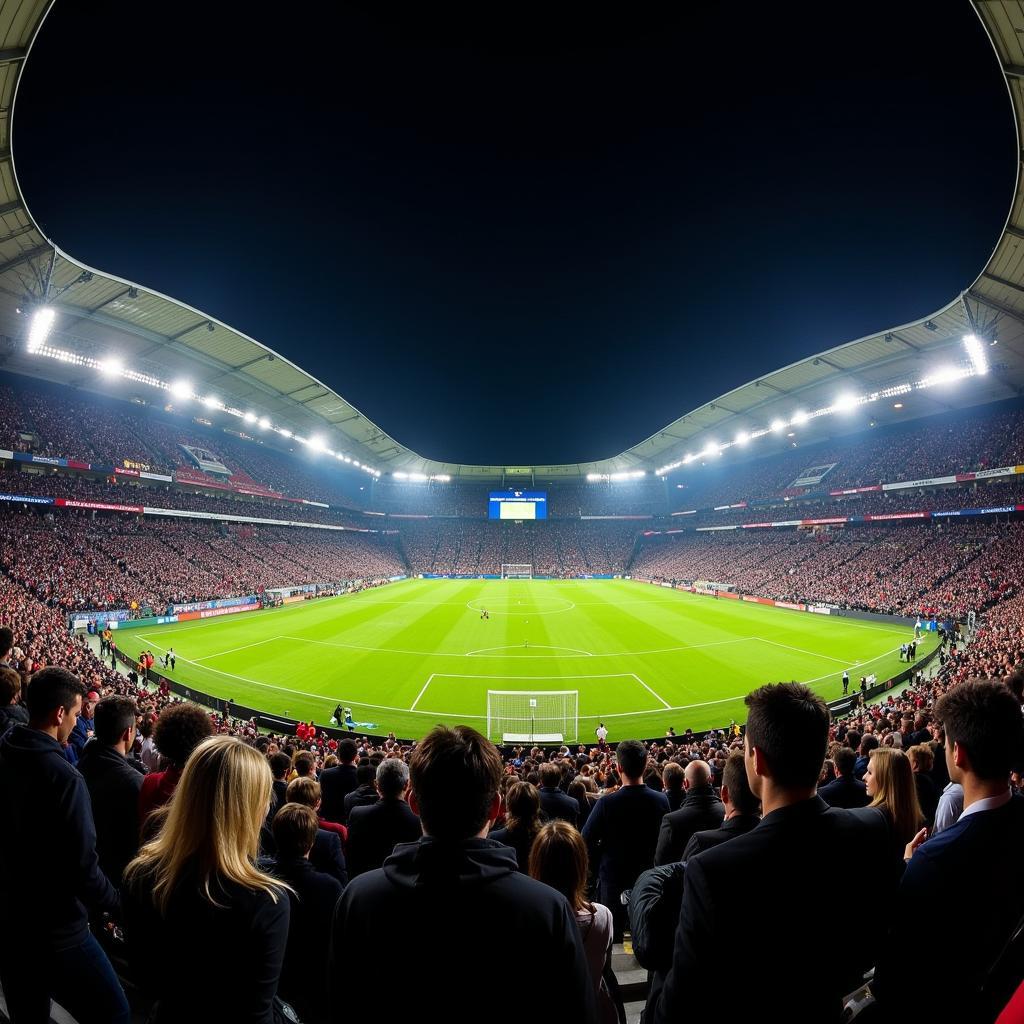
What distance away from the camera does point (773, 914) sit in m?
1.77

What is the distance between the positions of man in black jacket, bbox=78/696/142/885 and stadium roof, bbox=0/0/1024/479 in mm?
23234

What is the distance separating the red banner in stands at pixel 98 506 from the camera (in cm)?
3890

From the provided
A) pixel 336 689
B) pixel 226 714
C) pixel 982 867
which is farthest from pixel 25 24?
pixel 982 867

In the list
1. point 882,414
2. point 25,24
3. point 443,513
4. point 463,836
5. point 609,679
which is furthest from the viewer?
point 443,513

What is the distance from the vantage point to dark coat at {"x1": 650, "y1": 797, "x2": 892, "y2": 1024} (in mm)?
1771

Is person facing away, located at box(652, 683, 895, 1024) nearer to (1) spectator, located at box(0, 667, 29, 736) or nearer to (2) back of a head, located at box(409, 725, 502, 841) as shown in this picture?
(2) back of a head, located at box(409, 725, 502, 841)

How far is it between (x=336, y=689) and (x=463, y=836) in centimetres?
2469

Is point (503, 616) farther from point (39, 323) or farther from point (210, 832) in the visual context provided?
point (210, 832)

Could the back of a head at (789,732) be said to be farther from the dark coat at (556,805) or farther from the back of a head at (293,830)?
the dark coat at (556,805)

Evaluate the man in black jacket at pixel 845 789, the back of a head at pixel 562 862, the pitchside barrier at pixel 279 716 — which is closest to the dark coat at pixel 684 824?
the back of a head at pixel 562 862

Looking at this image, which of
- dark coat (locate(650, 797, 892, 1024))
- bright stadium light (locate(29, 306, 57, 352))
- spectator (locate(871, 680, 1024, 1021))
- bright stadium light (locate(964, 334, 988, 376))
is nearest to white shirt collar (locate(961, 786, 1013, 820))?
spectator (locate(871, 680, 1024, 1021))

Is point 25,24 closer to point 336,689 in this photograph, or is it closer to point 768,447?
point 336,689

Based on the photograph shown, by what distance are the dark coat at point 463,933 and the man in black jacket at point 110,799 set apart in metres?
3.45

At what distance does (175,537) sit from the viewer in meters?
47.8
